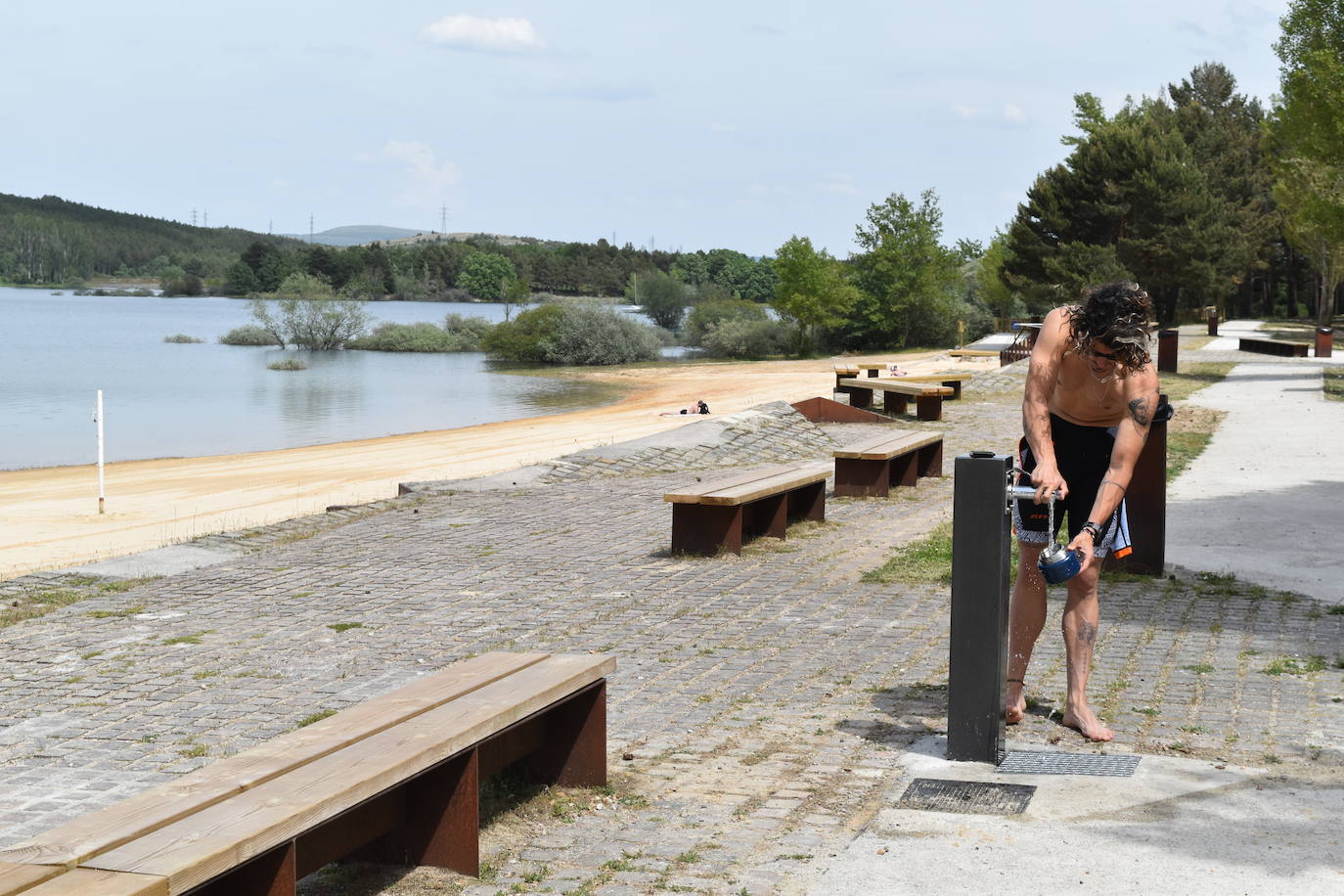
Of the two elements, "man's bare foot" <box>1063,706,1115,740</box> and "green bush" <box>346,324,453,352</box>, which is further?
"green bush" <box>346,324,453,352</box>

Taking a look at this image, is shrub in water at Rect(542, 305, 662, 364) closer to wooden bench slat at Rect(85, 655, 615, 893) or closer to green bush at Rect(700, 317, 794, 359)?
green bush at Rect(700, 317, 794, 359)

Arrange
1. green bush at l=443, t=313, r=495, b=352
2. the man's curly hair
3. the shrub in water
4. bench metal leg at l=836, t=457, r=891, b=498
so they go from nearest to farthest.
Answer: the man's curly hair < bench metal leg at l=836, t=457, r=891, b=498 < the shrub in water < green bush at l=443, t=313, r=495, b=352

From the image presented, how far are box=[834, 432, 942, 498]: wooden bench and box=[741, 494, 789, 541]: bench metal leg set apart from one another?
6.32 feet

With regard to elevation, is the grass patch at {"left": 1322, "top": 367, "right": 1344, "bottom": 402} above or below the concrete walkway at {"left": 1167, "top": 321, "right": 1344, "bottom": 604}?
above

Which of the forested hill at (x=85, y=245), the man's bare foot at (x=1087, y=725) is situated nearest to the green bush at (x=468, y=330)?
the man's bare foot at (x=1087, y=725)

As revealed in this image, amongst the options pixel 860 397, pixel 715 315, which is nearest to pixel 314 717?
pixel 860 397

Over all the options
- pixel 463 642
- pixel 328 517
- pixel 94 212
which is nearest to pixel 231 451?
pixel 328 517

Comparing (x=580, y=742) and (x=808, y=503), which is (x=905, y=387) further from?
(x=580, y=742)

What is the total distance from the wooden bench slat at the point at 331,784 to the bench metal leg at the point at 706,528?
4.62 m

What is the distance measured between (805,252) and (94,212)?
479 feet

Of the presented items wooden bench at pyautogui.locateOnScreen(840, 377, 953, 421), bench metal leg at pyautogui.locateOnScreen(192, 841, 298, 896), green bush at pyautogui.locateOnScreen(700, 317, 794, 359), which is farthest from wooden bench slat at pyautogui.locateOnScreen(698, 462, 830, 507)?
green bush at pyautogui.locateOnScreen(700, 317, 794, 359)

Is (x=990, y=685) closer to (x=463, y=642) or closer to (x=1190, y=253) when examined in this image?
(x=463, y=642)

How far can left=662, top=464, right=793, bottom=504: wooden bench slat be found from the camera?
873 cm

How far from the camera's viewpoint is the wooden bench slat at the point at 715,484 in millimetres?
8727
